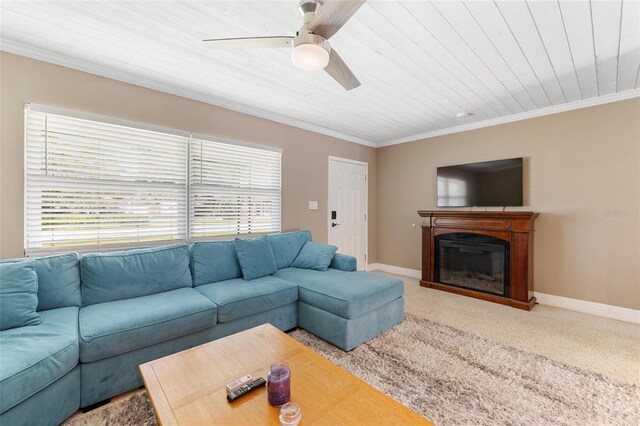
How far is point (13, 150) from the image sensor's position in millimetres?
2146

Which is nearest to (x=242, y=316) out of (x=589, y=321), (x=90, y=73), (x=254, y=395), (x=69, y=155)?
(x=254, y=395)

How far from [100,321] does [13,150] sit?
1.58m

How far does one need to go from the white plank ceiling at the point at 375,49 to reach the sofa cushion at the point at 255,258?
5.45ft

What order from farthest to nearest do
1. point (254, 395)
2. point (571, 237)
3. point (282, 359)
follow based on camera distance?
point (571, 237) < point (282, 359) < point (254, 395)

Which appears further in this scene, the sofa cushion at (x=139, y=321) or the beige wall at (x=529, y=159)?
the beige wall at (x=529, y=159)

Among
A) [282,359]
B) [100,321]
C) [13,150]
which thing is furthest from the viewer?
[13,150]

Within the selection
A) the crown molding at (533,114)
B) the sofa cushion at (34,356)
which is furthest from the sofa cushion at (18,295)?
the crown molding at (533,114)

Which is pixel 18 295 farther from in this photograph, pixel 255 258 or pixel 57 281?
pixel 255 258

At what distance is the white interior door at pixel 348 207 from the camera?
4.55m

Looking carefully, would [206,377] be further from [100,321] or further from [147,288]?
[147,288]

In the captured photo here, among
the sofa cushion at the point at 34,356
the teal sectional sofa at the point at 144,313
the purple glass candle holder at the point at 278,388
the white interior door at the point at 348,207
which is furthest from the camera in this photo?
the white interior door at the point at 348,207

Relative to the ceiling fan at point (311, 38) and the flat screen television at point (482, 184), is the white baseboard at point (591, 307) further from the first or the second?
the ceiling fan at point (311, 38)

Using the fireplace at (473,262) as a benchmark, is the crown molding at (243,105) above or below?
above

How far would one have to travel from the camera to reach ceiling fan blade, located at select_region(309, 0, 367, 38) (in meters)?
1.27
